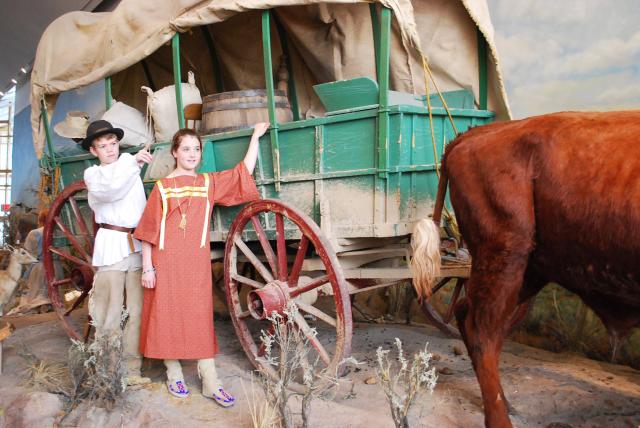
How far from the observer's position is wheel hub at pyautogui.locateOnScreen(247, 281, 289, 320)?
3.09 m

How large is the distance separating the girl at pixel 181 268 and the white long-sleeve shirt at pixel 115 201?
0.24 meters

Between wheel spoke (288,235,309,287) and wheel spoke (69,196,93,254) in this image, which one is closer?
wheel spoke (288,235,309,287)

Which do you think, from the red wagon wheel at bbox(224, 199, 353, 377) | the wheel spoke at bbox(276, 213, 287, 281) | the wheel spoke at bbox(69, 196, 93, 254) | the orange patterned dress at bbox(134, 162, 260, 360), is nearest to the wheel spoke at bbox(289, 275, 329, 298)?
the red wagon wheel at bbox(224, 199, 353, 377)

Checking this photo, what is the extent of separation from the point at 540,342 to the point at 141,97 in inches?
167

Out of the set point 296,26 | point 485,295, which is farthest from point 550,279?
point 296,26

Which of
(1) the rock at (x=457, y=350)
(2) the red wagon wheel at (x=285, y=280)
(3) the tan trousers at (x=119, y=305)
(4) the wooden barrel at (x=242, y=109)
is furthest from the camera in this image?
(1) the rock at (x=457, y=350)

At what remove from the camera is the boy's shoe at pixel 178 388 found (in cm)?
319

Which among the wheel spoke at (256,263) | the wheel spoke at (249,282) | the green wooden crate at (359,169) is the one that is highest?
the green wooden crate at (359,169)

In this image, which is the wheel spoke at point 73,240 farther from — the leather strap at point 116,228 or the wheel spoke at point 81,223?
the leather strap at point 116,228

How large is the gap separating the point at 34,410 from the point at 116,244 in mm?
1021

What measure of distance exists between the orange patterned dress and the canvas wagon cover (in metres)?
1.10

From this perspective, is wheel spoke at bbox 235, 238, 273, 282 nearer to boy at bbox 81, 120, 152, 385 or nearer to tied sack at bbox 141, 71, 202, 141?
boy at bbox 81, 120, 152, 385

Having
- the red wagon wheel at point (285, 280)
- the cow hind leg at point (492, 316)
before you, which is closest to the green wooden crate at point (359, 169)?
the red wagon wheel at point (285, 280)

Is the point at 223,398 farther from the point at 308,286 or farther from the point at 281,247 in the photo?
the point at 281,247
